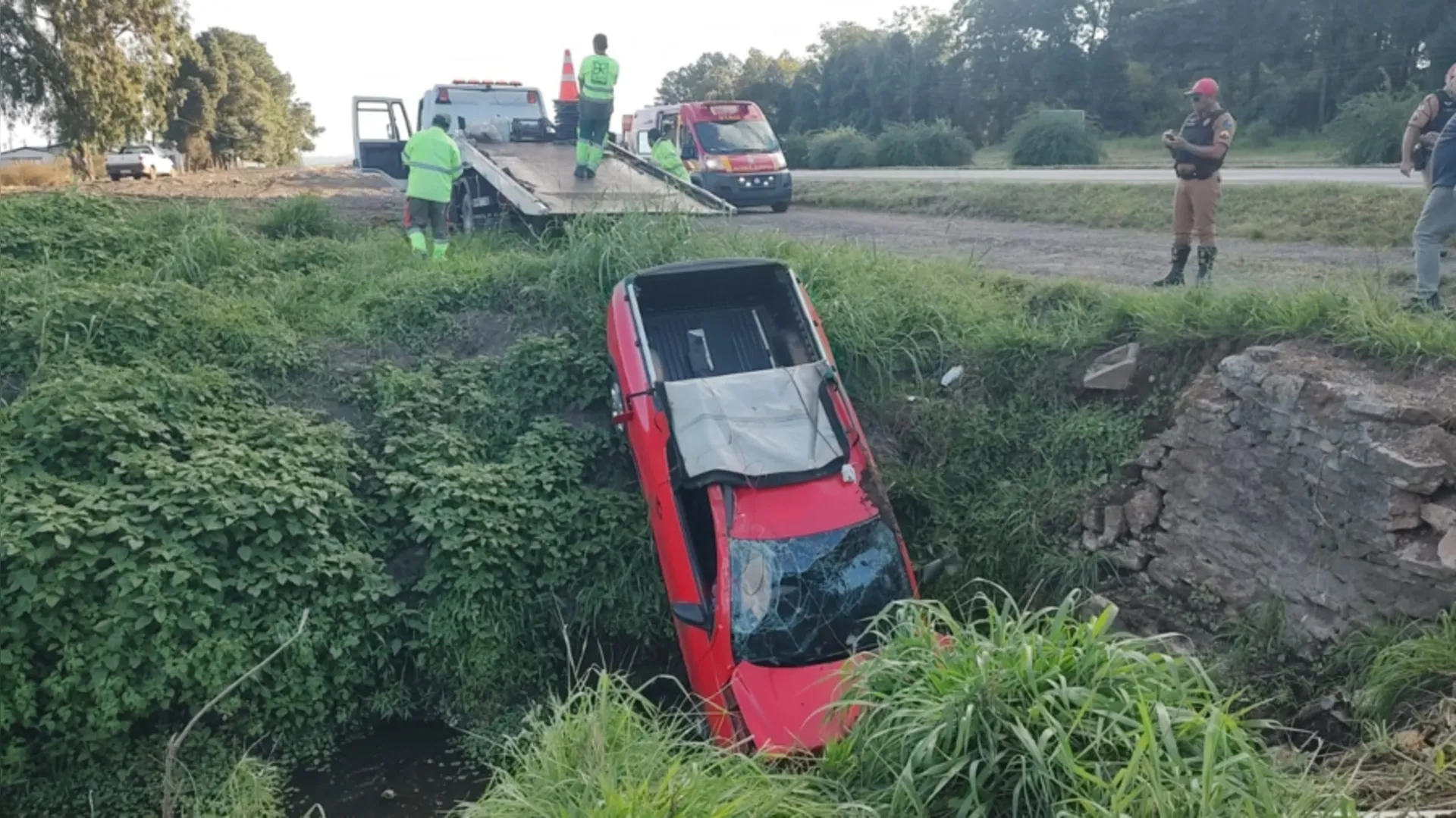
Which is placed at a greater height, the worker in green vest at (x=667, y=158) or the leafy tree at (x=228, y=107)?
the leafy tree at (x=228, y=107)

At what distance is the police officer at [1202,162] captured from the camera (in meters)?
8.40

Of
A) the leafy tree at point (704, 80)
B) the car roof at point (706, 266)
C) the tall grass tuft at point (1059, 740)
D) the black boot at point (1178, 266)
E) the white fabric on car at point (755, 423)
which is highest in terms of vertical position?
the leafy tree at point (704, 80)

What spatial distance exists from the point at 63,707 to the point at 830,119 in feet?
151

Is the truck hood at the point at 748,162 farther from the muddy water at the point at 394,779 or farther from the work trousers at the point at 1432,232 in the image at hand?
the muddy water at the point at 394,779

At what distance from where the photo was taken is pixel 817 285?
8.85 m

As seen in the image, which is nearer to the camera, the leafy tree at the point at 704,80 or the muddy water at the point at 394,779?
the muddy water at the point at 394,779

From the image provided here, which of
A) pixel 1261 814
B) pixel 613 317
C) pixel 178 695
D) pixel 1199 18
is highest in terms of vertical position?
pixel 1199 18

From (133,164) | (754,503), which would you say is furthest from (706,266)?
(133,164)

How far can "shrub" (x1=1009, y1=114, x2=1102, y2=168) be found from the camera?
2653 centimetres

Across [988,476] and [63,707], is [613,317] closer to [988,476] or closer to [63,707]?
[988,476]

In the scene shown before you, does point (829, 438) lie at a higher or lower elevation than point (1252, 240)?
lower

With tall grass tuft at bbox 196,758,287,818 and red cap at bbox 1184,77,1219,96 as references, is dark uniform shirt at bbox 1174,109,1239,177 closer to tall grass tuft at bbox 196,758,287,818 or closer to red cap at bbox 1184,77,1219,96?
red cap at bbox 1184,77,1219,96

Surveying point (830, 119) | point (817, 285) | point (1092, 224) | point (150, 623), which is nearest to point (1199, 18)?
point (830, 119)

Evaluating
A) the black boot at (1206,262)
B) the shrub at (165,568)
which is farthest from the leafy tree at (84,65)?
the black boot at (1206,262)
